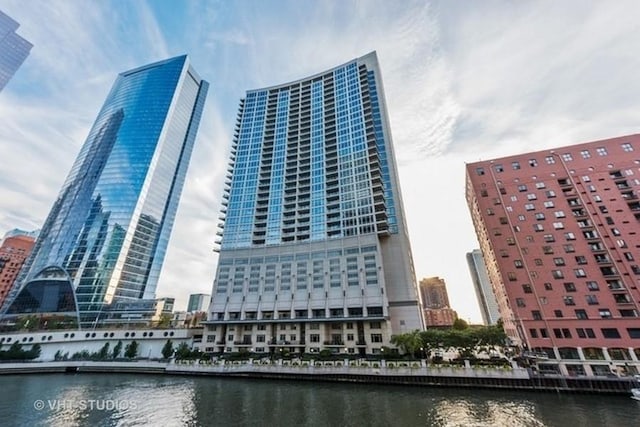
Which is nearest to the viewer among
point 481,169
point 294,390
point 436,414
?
point 436,414

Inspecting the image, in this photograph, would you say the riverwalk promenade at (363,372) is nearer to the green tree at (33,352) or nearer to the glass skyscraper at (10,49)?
the green tree at (33,352)

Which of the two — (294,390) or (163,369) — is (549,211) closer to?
(294,390)

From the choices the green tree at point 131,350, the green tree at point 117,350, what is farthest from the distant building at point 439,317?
the green tree at point 117,350

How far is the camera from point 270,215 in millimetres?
88375

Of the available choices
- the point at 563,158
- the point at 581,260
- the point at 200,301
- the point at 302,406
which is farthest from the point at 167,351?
the point at 200,301

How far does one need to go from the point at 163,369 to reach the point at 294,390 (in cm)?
3787

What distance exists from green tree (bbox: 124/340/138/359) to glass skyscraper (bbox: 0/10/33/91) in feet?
401

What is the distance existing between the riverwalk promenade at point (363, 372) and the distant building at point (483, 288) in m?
128

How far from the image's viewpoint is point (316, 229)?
3189 inches

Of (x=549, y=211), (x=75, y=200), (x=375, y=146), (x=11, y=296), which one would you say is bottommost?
(x=11, y=296)

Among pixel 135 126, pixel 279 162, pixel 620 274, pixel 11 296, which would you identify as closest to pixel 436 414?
pixel 620 274

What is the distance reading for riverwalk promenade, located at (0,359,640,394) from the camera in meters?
37.4

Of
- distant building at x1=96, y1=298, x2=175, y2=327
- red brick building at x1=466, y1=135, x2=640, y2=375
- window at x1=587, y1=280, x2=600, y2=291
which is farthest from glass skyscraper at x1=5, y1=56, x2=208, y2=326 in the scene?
window at x1=587, y1=280, x2=600, y2=291

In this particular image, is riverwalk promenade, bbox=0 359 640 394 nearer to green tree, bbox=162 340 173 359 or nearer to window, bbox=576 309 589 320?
green tree, bbox=162 340 173 359
